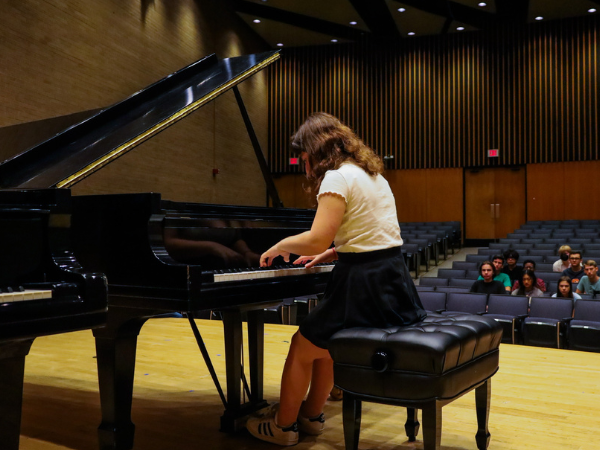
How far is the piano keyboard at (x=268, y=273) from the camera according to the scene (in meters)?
2.00

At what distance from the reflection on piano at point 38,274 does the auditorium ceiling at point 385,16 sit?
33.7 ft

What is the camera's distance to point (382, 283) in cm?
201

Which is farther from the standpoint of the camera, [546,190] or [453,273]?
[546,190]

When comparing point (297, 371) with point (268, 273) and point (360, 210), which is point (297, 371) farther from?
point (360, 210)

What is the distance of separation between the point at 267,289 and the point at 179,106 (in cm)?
104

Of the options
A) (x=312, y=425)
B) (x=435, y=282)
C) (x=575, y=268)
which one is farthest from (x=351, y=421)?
(x=575, y=268)

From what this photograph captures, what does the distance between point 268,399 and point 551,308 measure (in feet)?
10.2

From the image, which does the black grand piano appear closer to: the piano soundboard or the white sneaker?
the white sneaker

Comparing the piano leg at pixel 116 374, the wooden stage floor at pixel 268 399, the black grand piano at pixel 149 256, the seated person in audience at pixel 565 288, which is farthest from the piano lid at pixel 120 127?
the seated person in audience at pixel 565 288

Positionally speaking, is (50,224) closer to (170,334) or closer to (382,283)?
(382,283)

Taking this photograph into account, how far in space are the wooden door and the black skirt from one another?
11.3 meters

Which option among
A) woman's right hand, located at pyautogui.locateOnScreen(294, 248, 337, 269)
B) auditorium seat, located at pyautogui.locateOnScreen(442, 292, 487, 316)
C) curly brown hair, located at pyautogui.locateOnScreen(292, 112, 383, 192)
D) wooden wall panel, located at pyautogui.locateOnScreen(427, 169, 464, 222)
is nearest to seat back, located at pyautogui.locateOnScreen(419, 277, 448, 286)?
auditorium seat, located at pyautogui.locateOnScreen(442, 292, 487, 316)

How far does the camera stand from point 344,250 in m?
2.07

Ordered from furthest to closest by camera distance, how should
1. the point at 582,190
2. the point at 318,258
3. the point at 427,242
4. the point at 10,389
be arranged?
the point at 582,190, the point at 427,242, the point at 318,258, the point at 10,389
